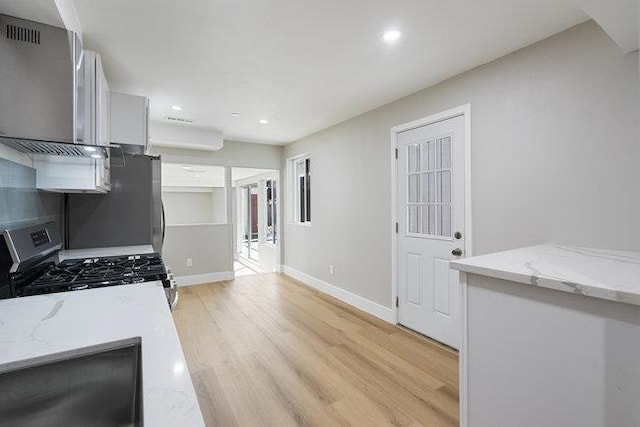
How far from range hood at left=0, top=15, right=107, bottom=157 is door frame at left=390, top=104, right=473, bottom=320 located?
8.75 feet

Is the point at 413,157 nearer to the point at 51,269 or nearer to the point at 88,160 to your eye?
the point at 88,160

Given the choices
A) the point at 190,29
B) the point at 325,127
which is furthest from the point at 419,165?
the point at 190,29

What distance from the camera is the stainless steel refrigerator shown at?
2.56m

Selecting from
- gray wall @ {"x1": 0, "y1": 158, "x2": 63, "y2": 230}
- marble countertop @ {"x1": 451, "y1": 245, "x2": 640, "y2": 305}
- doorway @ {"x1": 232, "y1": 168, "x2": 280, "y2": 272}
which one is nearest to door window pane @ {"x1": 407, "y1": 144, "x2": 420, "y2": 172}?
marble countertop @ {"x1": 451, "y1": 245, "x2": 640, "y2": 305}

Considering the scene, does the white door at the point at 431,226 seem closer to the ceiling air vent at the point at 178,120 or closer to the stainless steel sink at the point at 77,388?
the stainless steel sink at the point at 77,388

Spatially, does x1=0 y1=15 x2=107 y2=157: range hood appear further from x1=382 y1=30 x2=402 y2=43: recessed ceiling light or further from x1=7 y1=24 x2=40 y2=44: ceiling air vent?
x1=382 y1=30 x2=402 y2=43: recessed ceiling light

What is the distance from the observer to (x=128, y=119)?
7.98 feet

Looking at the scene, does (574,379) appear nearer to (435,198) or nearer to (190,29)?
(435,198)

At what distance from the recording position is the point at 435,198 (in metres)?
2.90

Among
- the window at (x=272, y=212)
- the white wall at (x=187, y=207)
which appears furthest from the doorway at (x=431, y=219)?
the white wall at (x=187, y=207)

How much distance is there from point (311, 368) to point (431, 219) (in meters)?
1.74

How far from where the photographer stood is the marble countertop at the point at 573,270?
3.19ft

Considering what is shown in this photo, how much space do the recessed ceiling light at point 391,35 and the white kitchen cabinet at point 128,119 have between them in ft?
6.46

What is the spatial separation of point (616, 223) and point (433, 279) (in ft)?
4.68
